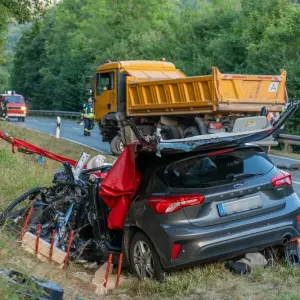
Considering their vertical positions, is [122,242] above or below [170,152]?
below

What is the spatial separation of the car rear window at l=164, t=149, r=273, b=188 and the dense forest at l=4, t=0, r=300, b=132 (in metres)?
17.6

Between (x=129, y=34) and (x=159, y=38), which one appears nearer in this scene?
(x=159, y=38)

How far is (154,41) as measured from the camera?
47938 mm

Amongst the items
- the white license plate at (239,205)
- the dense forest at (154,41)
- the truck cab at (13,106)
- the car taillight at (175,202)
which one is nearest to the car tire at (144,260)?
the car taillight at (175,202)

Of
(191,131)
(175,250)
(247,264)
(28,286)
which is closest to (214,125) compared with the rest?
(191,131)

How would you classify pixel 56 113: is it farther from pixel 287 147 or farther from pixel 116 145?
pixel 116 145

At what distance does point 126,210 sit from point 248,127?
5.12ft

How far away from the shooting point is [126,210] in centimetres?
679

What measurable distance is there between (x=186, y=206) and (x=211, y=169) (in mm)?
573

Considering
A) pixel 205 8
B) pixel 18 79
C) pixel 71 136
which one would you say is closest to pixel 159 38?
pixel 205 8

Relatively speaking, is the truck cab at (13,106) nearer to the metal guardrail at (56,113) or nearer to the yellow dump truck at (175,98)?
the metal guardrail at (56,113)

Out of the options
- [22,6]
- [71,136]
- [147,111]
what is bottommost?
[71,136]

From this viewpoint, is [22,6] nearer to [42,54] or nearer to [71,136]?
[71,136]

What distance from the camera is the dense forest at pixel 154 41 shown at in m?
28.5
